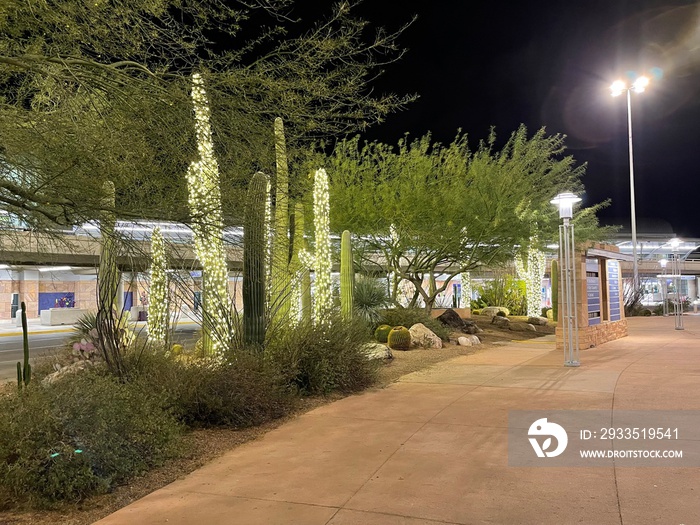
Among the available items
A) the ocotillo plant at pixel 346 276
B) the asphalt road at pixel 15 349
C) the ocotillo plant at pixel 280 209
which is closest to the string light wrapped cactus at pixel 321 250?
the ocotillo plant at pixel 346 276

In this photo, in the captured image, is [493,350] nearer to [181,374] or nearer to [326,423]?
[326,423]

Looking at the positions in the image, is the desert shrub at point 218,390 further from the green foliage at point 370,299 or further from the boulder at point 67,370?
the green foliage at point 370,299

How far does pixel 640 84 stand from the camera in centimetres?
3462

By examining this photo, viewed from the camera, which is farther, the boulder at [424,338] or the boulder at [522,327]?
the boulder at [522,327]

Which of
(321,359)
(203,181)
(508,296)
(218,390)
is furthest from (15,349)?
(508,296)

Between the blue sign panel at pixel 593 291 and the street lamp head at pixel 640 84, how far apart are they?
2102 centimetres

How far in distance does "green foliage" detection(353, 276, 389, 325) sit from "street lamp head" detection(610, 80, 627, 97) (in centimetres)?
2386

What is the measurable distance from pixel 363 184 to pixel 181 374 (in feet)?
45.5

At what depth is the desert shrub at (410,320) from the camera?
18483mm

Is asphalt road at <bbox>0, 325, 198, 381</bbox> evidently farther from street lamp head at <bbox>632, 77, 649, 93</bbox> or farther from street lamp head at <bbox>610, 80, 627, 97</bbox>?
street lamp head at <bbox>632, 77, 649, 93</bbox>

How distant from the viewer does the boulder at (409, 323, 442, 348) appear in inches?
666

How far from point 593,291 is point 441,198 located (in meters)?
5.46

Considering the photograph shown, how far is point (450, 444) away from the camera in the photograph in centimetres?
671

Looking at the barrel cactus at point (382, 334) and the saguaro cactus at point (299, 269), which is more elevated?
the saguaro cactus at point (299, 269)
